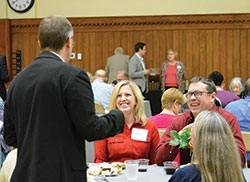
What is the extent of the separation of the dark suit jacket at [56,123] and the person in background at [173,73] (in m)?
8.89

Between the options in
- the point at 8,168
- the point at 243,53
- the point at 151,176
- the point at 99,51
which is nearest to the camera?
the point at 8,168

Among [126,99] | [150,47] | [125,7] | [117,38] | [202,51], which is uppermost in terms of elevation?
[125,7]

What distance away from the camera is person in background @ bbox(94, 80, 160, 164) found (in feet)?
12.8

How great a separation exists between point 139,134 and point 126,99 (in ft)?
1.15

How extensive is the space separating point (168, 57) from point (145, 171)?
8.12 m

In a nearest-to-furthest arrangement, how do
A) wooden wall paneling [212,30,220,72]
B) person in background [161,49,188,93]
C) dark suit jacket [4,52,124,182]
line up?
1. dark suit jacket [4,52,124,182]
2. person in background [161,49,188,93]
3. wooden wall paneling [212,30,220,72]

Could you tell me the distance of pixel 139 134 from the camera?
156 inches

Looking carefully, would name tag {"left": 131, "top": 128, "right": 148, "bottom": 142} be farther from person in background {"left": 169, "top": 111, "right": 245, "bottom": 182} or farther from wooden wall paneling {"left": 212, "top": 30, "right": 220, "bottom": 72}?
wooden wall paneling {"left": 212, "top": 30, "right": 220, "bottom": 72}

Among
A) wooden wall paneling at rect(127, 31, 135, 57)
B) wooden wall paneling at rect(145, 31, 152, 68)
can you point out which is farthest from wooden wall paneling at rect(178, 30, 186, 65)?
wooden wall paneling at rect(127, 31, 135, 57)

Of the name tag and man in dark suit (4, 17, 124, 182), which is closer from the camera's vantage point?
man in dark suit (4, 17, 124, 182)

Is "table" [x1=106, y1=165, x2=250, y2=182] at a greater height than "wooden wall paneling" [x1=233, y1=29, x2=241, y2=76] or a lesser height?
lesser

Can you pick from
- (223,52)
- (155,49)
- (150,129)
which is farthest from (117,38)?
(150,129)

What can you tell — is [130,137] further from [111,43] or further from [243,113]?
[111,43]

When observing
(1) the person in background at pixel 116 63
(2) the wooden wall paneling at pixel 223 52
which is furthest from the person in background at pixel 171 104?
(2) the wooden wall paneling at pixel 223 52
